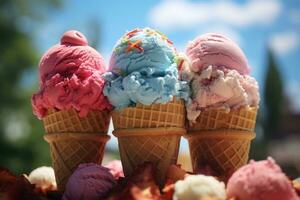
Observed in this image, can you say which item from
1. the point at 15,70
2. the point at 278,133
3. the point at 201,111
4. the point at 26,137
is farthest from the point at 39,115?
the point at 278,133

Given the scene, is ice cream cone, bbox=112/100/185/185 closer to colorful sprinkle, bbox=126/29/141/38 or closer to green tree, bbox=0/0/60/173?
colorful sprinkle, bbox=126/29/141/38

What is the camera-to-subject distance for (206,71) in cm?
228

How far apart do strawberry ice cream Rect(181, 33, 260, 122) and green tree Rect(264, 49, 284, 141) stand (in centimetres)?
2408

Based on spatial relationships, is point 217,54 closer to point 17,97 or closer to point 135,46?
point 135,46

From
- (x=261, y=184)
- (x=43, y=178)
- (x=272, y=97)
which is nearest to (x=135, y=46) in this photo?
(x=261, y=184)

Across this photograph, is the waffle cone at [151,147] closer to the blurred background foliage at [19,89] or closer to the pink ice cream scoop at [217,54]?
the pink ice cream scoop at [217,54]

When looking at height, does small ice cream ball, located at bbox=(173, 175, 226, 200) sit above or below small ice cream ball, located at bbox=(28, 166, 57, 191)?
above

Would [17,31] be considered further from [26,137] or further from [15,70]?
[26,137]

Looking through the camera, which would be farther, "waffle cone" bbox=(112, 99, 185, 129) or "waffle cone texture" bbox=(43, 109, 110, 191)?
"waffle cone texture" bbox=(43, 109, 110, 191)

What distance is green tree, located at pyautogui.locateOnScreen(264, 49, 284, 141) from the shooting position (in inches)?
1041

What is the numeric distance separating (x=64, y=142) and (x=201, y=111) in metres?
0.65

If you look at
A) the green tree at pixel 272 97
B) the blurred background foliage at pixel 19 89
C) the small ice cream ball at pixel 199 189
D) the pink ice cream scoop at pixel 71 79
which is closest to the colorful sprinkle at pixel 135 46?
the pink ice cream scoop at pixel 71 79

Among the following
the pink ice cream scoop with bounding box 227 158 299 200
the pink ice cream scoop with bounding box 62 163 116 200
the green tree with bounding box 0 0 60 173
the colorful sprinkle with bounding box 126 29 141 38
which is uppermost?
the colorful sprinkle with bounding box 126 29 141 38

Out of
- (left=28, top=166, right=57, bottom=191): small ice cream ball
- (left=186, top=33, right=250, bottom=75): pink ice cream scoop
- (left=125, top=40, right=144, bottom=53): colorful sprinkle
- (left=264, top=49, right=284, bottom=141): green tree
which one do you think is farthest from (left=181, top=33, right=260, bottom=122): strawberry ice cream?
(left=264, top=49, right=284, bottom=141): green tree
